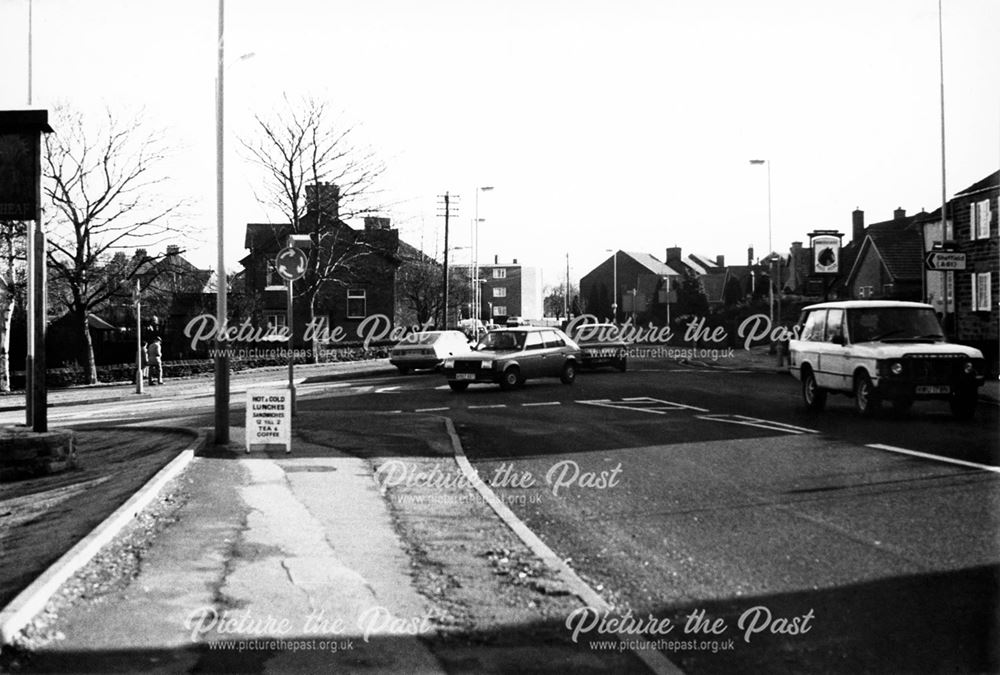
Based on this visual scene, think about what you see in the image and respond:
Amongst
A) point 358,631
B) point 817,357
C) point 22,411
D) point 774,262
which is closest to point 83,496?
point 358,631

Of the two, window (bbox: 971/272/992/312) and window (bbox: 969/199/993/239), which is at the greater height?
window (bbox: 969/199/993/239)

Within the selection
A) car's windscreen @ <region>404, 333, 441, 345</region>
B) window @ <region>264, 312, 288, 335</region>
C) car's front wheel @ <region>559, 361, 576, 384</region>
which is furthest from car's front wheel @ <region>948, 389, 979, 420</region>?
window @ <region>264, 312, 288, 335</region>

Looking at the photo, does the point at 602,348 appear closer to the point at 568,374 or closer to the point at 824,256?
the point at 568,374

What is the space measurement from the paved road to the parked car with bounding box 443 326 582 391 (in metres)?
6.12

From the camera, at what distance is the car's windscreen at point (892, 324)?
15.9 metres

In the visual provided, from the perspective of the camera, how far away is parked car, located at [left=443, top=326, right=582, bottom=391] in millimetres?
23312

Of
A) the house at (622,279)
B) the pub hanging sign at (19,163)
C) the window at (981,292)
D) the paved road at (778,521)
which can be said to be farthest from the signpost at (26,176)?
the house at (622,279)

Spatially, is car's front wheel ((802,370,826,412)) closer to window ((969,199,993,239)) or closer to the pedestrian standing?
window ((969,199,993,239))

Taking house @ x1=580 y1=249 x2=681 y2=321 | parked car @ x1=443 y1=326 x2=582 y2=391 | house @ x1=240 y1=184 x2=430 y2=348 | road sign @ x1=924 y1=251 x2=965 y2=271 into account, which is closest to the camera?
road sign @ x1=924 y1=251 x2=965 y2=271

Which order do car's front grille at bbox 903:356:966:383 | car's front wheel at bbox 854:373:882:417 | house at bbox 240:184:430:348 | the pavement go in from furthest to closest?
1. house at bbox 240:184:430:348
2. car's front wheel at bbox 854:373:882:417
3. car's front grille at bbox 903:356:966:383
4. the pavement

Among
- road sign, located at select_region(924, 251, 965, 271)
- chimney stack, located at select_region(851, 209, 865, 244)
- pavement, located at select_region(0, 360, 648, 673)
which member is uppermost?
chimney stack, located at select_region(851, 209, 865, 244)

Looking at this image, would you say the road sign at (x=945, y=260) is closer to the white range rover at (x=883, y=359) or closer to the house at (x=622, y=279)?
the white range rover at (x=883, y=359)

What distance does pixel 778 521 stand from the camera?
7.93 metres

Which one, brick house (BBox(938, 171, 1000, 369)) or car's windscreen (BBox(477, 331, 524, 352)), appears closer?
car's windscreen (BBox(477, 331, 524, 352))
